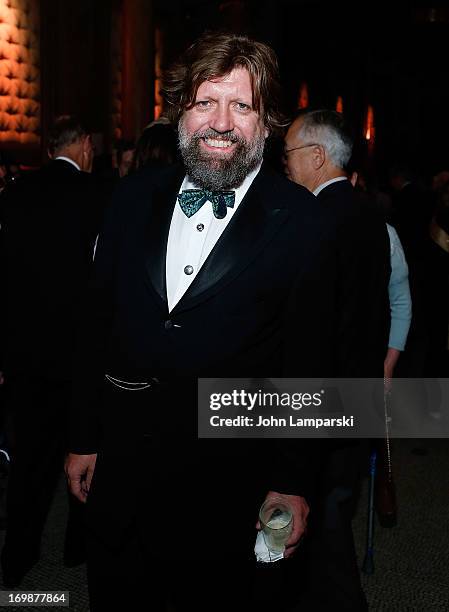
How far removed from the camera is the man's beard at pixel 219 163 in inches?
69.6

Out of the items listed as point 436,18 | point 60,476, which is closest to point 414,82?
point 436,18

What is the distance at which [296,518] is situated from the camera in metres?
1.70

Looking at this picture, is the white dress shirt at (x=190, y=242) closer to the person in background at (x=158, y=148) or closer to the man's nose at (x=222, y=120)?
the man's nose at (x=222, y=120)

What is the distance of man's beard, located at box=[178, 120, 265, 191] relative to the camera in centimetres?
177

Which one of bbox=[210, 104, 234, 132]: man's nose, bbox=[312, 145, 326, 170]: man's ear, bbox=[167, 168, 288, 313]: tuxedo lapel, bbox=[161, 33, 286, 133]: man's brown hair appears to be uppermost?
bbox=[161, 33, 286, 133]: man's brown hair

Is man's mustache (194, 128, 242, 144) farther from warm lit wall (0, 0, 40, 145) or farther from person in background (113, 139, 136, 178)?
warm lit wall (0, 0, 40, 145)

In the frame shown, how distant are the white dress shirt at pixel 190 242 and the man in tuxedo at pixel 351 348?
2.26 feet

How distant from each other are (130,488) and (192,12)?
12.5 meters

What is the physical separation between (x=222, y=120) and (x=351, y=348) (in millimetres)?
1003

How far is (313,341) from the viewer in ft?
5.58

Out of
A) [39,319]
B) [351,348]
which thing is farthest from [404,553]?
[39,319]

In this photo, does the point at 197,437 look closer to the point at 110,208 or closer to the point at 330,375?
the point at 330,375

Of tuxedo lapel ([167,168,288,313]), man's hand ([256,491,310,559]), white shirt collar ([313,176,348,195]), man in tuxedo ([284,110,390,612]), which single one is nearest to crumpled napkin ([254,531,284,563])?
man's hand ([256,491,310,559])

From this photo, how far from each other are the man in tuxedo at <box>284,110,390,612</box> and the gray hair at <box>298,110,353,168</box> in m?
0.14
